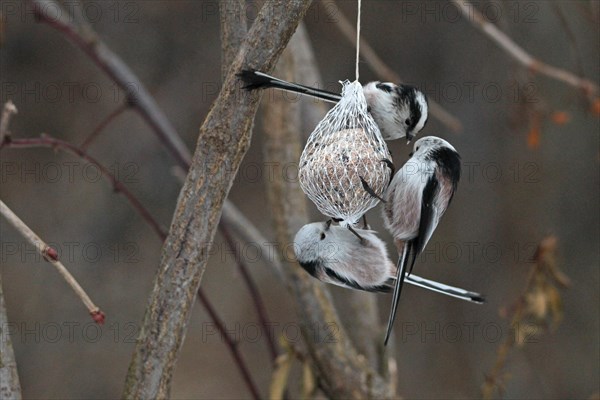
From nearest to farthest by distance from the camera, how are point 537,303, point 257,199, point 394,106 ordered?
point 394,106 < point 537,303 < point 257,199

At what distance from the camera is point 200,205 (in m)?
1.36

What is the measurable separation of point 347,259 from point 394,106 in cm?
36

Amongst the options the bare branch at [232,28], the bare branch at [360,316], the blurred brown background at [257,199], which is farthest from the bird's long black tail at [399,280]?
the blurred brown background at [257,199]

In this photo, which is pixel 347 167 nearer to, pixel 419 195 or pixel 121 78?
pixel 419 195

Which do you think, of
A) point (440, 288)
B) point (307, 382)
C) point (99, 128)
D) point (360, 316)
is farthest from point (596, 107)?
point (99, 128)

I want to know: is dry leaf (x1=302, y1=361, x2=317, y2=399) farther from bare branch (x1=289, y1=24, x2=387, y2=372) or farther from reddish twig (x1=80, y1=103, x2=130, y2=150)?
reddish twig (x1=80, y1=103, x2=130, y2=150)

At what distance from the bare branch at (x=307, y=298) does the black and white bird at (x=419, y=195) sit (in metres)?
0.69

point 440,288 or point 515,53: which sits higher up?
point 515,53

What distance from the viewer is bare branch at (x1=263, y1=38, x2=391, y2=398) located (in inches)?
84.7

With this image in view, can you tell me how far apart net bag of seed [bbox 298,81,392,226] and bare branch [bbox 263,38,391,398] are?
0.71 metres

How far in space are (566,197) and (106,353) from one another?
308 centimetres

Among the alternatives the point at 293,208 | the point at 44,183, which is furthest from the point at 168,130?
the point at 44,183

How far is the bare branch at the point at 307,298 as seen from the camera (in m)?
2.15


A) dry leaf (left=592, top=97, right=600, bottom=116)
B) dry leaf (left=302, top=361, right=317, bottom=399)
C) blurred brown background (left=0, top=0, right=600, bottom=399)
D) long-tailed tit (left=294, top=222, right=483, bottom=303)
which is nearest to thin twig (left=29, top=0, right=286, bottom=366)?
dry leaf (left=302, top=361, right=317, bottom=399)
